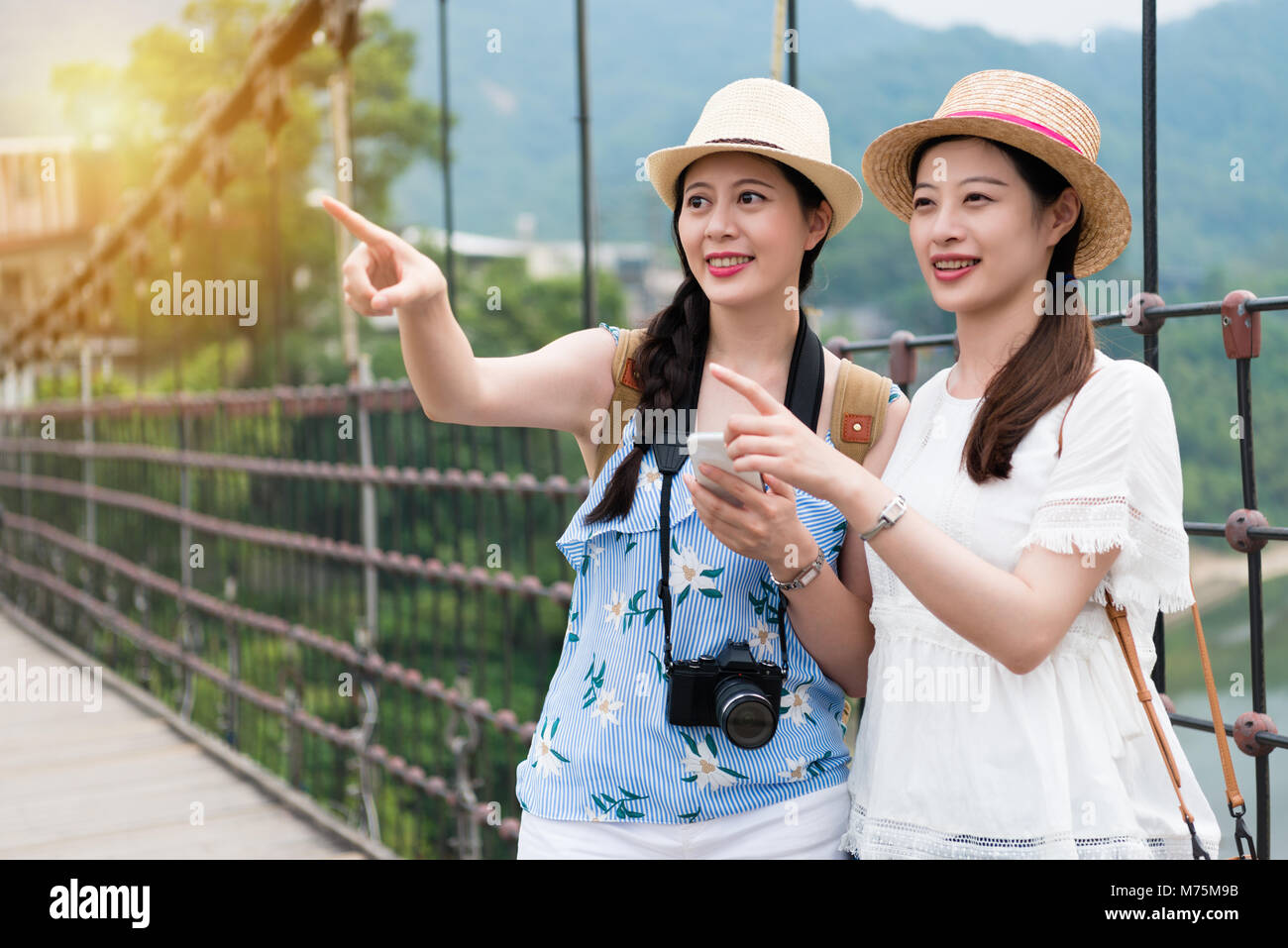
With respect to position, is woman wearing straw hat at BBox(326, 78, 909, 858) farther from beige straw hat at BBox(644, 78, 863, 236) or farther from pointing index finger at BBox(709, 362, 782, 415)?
pointing index finger at BBox(709, 362, 782, 415)

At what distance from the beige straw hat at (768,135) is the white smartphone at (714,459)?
398 mm

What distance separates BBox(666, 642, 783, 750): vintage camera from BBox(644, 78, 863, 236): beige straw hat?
562mm

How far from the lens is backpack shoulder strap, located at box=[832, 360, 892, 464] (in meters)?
1.42

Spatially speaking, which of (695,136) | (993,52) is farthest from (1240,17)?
(695,136)

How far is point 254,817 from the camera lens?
3969 millimetres

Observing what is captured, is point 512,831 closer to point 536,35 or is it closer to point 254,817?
point 254,817

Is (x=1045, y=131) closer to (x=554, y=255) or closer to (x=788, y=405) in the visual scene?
(x=788, y=405)

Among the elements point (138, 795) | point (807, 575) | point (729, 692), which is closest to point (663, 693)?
point (729, 692)

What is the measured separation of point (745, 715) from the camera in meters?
1.31

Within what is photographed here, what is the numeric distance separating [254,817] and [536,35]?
106389mm

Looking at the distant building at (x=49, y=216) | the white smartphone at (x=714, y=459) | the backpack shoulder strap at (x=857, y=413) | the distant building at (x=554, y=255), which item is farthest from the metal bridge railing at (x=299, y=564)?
the distant building at (x=554, y=255)

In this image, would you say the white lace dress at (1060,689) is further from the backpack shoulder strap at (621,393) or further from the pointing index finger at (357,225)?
the pointing index finger at (357,225)

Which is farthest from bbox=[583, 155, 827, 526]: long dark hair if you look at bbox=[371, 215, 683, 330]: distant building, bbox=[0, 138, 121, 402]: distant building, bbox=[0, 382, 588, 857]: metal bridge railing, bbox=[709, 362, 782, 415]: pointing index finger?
bbox=[371, 215, 683, 330]: distant building

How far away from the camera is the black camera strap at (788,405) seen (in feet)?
4.50
